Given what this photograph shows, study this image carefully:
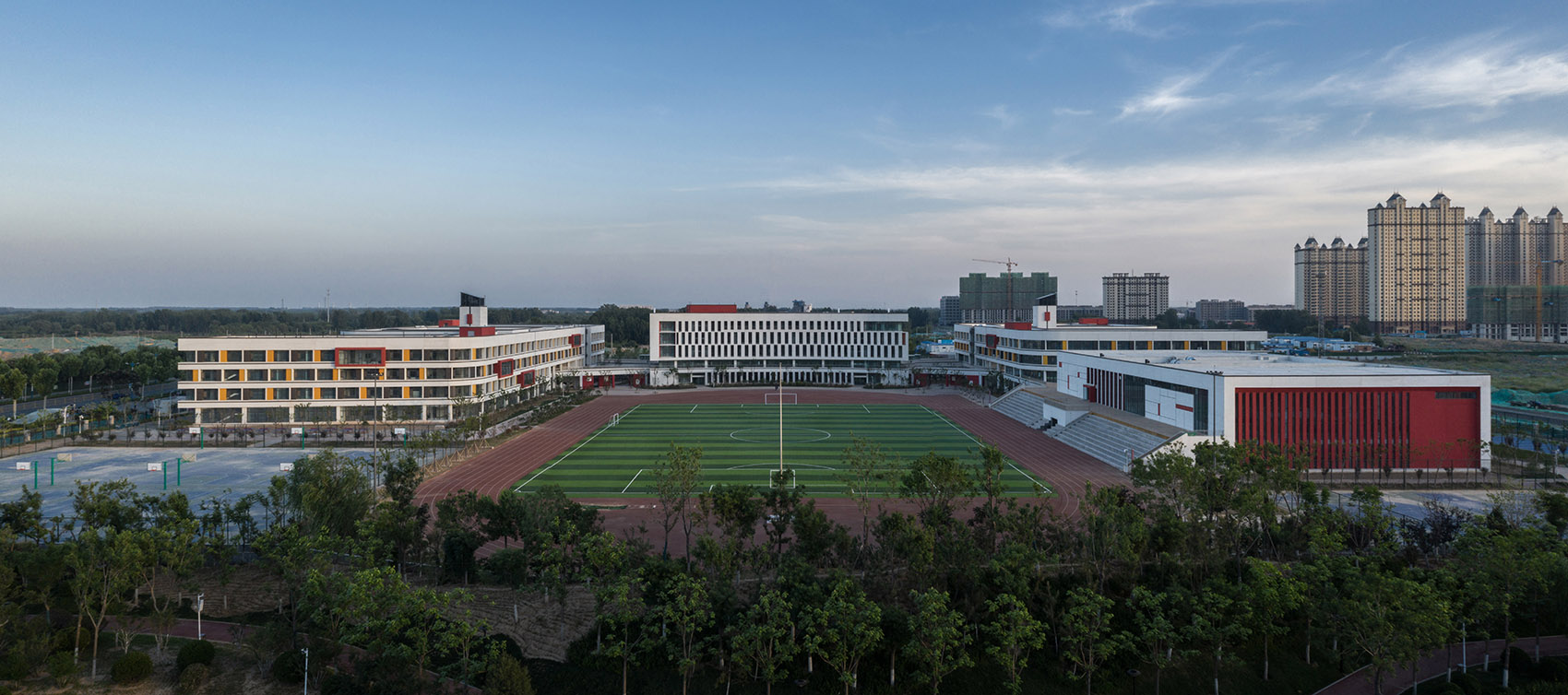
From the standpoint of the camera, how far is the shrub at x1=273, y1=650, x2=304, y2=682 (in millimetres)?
18969

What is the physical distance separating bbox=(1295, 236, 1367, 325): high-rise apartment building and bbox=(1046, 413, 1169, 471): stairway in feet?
487

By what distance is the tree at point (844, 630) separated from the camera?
18.2 m

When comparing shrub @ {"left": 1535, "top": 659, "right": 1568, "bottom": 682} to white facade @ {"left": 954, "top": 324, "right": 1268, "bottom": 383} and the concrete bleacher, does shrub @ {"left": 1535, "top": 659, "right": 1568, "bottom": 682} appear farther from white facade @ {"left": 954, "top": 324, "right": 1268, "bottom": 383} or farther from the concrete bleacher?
white facade @ {"left": 954, "top": 324, "right": 1268, "bottom": 383}

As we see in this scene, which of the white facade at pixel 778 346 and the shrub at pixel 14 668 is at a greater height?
the white facade at pixel 778 346

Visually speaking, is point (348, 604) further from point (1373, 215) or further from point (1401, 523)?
point (1373, 215)

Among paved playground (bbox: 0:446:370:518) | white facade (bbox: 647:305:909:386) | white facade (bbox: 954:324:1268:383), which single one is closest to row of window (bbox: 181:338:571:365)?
paved playground (bbox: 0:446:370:518)

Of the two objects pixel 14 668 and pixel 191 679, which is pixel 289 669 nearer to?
pixel 191 679

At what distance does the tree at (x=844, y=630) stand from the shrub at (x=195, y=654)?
594 inches

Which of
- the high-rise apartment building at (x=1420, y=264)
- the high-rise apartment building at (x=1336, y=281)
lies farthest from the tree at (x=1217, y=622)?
the high-rise apartment building at (x=1336, y=281)

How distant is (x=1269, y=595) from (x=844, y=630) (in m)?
10.7

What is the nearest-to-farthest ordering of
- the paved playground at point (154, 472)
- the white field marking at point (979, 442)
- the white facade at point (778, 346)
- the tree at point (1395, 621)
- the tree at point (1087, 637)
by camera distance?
the tree at point (1395, 621), the tree at point (1087, 637), the paved playground at point (154, 472), the white field marking at point (979, 442), the white facade at point (778, 346)

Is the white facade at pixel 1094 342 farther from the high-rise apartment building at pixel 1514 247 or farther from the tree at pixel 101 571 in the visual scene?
the high-rise apartment building at pixel 1514 247

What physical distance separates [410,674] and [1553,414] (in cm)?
7271

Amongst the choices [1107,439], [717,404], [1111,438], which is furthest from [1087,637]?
[717,404]
